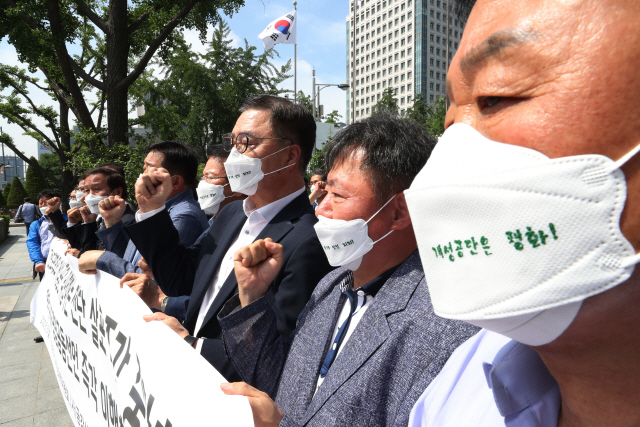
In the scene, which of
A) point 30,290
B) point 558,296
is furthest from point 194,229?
point 30,290

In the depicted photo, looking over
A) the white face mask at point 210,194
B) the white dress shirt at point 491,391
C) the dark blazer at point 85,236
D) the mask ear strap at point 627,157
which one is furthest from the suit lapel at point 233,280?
the dark blazer at point 85,236

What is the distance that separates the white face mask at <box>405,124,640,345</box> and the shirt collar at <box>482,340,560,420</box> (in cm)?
24

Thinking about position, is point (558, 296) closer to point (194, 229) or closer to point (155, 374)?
point (155, 374)

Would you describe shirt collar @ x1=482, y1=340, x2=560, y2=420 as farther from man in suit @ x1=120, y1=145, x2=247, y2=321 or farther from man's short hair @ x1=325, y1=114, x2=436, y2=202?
man in suit @ x1=120, y1=145, x2=247, y2=321

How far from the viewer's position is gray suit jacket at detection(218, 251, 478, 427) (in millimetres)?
1384

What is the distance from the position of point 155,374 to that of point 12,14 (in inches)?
411

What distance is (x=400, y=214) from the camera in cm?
194

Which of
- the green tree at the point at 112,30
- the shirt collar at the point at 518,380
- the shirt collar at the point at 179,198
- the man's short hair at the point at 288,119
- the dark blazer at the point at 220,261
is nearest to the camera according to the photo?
the shirt collar at the point at 518,380

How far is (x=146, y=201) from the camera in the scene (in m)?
3.20

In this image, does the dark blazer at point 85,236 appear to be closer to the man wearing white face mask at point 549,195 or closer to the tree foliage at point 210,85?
the man wearing white face mask at point 549,195

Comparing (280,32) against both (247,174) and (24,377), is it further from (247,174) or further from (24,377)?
(247,174)

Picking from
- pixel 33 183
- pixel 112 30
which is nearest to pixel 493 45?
pixel 112 30

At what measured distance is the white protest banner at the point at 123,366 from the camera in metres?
1.50

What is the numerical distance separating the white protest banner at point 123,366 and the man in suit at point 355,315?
0.14 metres
